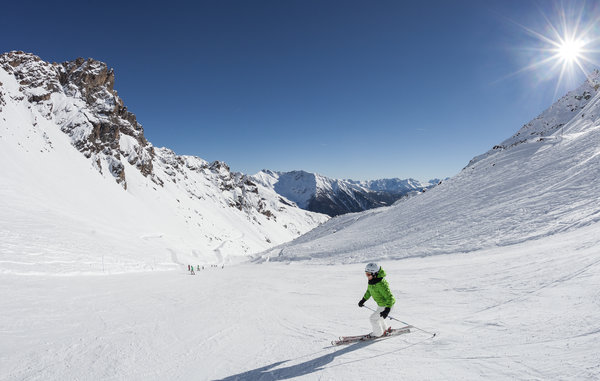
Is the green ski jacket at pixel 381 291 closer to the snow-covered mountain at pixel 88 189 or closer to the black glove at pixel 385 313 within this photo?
the black glove at pixel 385 313

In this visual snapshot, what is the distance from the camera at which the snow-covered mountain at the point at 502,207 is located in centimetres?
1841

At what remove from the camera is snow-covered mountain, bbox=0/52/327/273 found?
105ft

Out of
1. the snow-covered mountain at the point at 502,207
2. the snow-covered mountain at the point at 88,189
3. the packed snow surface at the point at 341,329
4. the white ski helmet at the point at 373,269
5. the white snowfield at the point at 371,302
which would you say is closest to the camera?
the packed snow surface at the point at 341,329

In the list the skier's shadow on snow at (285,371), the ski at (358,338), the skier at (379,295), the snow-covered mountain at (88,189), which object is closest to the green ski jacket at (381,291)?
the skier at (379,295)

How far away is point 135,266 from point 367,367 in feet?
117

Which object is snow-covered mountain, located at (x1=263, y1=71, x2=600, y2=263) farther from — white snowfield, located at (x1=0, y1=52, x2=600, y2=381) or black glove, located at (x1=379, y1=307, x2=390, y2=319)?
black glove, located at (x1=379, y1=307, x2=390, y2=319)

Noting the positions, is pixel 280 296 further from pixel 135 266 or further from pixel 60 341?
pixel 135 266

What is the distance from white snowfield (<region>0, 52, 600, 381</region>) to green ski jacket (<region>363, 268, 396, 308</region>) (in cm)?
101

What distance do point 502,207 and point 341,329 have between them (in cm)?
2036

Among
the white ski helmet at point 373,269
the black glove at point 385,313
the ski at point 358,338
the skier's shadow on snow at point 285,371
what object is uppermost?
the white ski helmet at point 373,269

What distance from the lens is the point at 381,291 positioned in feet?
24.6

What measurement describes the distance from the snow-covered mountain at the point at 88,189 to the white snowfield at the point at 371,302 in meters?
0.63

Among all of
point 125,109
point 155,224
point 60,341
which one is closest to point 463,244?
point 60,341

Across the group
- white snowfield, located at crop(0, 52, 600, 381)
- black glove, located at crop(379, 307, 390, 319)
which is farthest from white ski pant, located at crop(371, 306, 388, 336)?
white snowfield, located at crop(0, 52, 600, 381)
